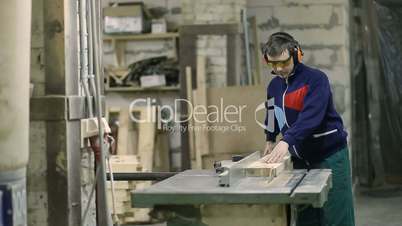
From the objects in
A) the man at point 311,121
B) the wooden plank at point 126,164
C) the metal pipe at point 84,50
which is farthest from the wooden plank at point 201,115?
the metal pipe at point 84,50

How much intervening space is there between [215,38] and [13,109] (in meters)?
4.23

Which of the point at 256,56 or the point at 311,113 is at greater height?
the point at 256,56

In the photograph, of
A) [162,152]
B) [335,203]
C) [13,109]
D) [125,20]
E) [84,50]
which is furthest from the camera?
[162,152]

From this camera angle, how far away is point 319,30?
6035 millimetres

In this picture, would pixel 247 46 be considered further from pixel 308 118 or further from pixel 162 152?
pixel 308 118

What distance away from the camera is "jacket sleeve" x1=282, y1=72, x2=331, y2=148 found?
3.07m

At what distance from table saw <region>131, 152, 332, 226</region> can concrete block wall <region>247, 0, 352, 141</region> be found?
3.56m

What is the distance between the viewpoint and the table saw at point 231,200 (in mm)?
2301

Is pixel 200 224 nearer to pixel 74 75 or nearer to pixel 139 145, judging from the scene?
pixel 74 75

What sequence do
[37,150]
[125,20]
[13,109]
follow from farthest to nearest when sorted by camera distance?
[125,20] → [37,150] → [13,109]

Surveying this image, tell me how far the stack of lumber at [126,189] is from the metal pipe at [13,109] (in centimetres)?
362

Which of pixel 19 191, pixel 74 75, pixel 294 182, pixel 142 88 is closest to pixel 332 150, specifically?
pixel 294 182

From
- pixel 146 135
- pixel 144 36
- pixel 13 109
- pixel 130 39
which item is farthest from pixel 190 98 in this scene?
pixel 13 109

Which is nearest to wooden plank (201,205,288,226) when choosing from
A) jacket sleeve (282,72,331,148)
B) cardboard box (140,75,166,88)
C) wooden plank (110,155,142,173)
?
jacket sleeve (282,72,331,148)
